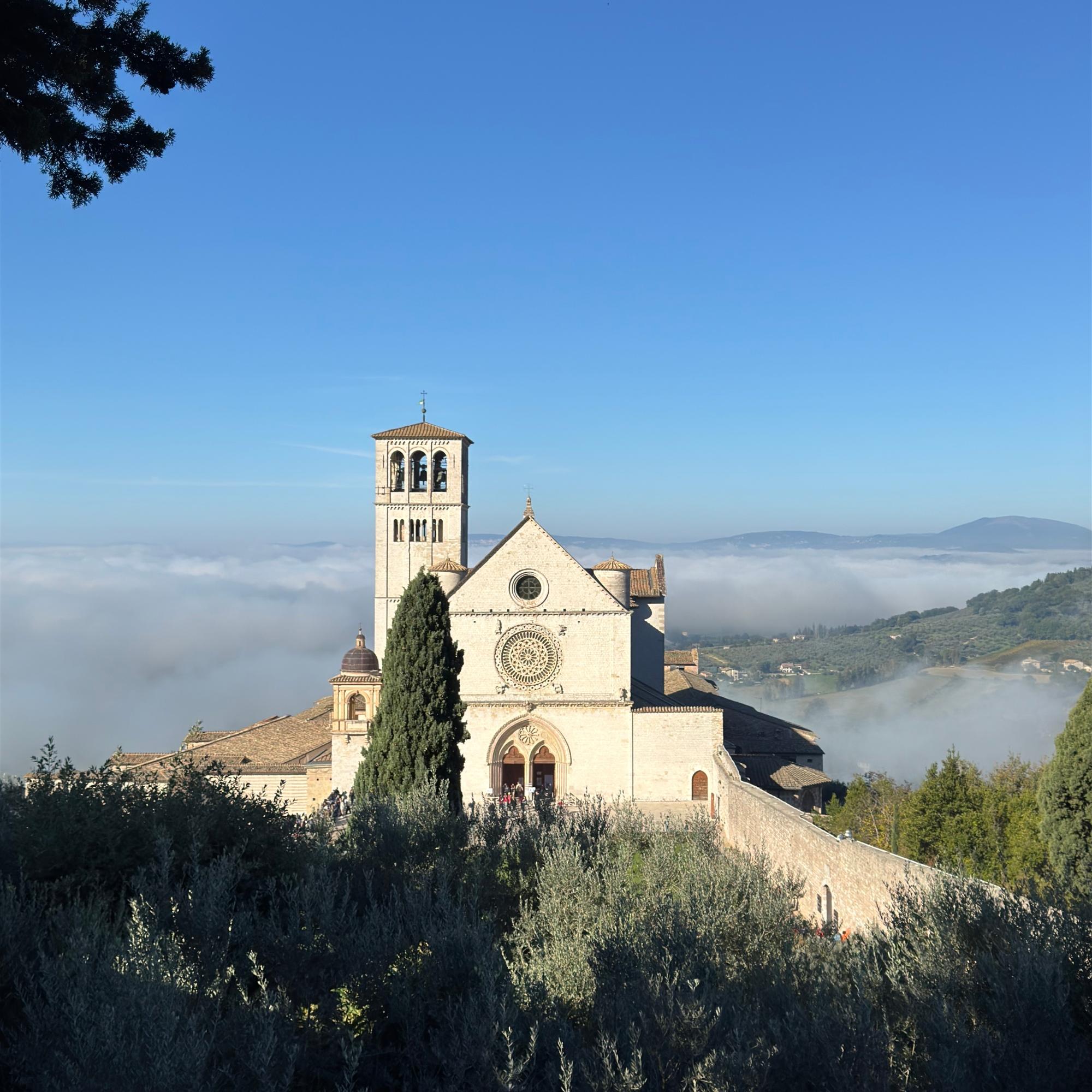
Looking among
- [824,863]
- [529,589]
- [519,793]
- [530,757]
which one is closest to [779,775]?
[530,757]

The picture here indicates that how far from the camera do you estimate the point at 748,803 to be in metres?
24.2

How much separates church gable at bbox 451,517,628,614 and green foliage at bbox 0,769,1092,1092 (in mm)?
21072

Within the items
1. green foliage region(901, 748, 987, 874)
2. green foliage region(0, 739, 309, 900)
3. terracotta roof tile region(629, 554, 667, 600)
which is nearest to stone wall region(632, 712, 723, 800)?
terracotta roof tile region(629, 554, 667, 600)

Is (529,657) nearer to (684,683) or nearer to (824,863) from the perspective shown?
(824,863)

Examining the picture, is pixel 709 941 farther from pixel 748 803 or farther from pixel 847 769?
pixel 847 769

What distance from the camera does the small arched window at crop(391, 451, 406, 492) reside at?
129 feet

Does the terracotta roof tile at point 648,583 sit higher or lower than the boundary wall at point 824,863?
higher

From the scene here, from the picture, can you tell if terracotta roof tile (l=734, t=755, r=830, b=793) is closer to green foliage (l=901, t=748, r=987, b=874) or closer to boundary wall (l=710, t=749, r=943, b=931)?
boundary wall (l=710, t=749, r=943, b=931)

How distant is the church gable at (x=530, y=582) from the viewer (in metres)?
32.6

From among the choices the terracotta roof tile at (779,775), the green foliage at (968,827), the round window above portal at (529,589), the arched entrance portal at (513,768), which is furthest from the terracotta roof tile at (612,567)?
the green foliage at (968,827)

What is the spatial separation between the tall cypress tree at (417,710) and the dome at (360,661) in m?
13.2

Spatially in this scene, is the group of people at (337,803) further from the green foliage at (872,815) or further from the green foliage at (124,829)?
the green foliage at (872,815)

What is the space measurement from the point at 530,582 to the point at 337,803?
30.5 ft

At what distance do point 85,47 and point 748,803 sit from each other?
816 inches
